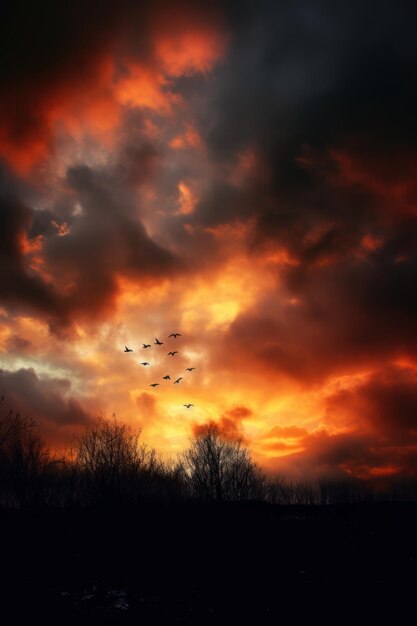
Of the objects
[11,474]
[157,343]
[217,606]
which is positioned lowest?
[217,606]

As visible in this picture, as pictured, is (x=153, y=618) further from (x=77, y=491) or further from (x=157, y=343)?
(x=77, y=491)

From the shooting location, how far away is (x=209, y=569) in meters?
15.0

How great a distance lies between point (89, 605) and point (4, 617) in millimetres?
2306

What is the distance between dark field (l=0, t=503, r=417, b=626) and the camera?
1077 cm

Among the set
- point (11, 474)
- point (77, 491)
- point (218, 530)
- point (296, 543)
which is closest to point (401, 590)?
point (296, 543)

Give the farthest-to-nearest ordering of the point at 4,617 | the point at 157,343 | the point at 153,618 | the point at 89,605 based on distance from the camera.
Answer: the point at 157,343
the point at 89,605
the point at 153,618
the point at 4,617

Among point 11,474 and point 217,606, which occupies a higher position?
point 11,474

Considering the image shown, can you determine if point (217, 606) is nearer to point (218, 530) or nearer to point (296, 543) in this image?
point (296, 543)

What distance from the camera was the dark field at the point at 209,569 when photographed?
424 inches

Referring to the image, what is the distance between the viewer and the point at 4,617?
9359 mm

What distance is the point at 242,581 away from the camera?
13797 mm

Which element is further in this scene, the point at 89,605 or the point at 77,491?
the point at 77,491

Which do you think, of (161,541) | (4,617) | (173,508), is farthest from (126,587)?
(173,508)

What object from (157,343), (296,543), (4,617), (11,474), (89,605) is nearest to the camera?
(4,617)
